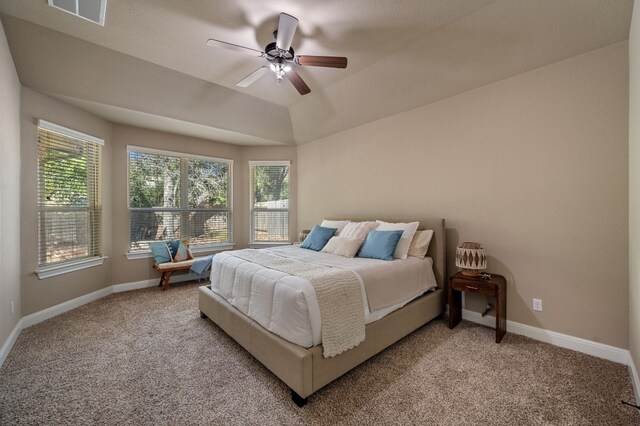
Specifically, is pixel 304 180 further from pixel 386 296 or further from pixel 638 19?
pixel 638 19

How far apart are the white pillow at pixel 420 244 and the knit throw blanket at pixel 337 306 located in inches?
48.9

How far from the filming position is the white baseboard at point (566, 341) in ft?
7.34

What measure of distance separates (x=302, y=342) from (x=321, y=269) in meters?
0.71

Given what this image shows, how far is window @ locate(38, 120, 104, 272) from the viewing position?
320 cm

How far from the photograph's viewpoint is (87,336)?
2748 mm

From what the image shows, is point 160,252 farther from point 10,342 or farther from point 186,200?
point 10,342

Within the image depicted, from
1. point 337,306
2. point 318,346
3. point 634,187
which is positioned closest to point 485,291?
point 634,187

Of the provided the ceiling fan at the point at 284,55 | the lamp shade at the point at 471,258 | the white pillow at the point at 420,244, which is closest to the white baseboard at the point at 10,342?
the ceiling fan at the point at 284,55

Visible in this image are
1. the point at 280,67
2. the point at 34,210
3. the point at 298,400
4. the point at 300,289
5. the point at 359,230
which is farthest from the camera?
the point at 359,230

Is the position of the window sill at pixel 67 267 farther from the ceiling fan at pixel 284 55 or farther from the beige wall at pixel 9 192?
the ceiling fan at pixel 284 55

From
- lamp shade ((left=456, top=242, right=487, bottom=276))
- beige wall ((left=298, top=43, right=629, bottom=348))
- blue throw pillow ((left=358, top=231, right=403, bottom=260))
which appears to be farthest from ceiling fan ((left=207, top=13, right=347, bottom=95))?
lamp shade ((left=456, top=242, right=487, bottom=276))

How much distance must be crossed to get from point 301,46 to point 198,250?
395 cm

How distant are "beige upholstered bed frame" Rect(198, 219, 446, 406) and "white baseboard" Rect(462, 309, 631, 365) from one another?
1.66 feet

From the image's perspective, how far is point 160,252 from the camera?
173 inches
